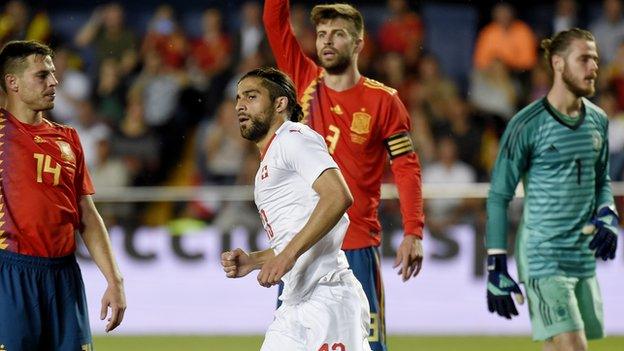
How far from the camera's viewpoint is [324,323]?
5891 mm

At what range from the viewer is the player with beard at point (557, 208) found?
7504mm

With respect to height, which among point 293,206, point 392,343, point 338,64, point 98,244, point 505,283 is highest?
point 338,64

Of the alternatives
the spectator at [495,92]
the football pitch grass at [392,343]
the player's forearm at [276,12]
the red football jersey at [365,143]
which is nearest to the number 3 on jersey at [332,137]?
the red football jersey at [365,143]

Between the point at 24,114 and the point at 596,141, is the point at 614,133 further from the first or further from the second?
the point at 24,114

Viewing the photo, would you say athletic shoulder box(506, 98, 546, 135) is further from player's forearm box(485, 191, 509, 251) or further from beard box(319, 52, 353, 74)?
beard box(319, 52, 353, 74)

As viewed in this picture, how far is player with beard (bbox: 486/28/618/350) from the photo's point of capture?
24.6 feet

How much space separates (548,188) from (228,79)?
8.02 meters

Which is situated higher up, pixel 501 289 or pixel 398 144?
pixel 398 144

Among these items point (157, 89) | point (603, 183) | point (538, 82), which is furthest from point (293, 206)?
point (538, 82)

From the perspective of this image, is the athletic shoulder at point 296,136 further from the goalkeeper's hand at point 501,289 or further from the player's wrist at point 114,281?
the goalkeeper's hand at point 501,289

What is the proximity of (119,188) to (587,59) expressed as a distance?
22.8 feet

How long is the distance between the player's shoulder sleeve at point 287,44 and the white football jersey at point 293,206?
1839 millimetres

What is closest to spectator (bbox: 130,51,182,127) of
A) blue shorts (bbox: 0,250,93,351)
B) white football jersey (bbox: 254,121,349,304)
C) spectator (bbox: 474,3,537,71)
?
spectator (bbox: 474,3,537,71)

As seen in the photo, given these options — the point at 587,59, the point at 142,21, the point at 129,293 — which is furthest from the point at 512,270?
the point at 142,21
